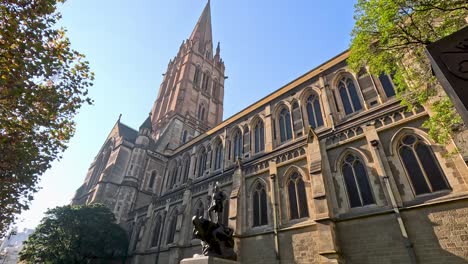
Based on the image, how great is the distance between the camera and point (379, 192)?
10367mm

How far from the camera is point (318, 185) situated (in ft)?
38.0

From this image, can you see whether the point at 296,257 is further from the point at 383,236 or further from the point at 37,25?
A: the point at 37,25

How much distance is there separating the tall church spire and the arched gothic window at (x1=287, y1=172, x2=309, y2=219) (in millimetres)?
36823

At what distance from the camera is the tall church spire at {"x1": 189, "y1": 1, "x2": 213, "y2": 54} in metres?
45.4

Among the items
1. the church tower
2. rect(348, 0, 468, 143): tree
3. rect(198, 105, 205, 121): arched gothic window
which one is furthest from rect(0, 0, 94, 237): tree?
rect(198, 105, 205, 121): arched gothic window

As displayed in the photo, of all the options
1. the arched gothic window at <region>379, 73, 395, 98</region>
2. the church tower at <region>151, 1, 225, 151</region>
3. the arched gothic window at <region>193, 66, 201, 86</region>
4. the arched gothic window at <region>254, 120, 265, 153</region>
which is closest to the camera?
the arched gothic window at <region>379, 73, 395, 98</region>

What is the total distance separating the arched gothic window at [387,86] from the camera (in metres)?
12.4

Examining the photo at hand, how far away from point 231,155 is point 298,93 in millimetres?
7079

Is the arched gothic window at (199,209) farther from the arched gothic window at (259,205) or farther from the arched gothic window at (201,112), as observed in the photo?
the arched gothic window at (201,112)

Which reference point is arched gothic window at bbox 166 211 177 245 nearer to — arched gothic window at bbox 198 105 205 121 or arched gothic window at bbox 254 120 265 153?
arched gothic window at bbox 254 120 265 153

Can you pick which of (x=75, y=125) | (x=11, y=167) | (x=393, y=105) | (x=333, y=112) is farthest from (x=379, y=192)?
(x=11, y=167)

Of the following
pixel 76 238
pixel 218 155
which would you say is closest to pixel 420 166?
pixel 218 155

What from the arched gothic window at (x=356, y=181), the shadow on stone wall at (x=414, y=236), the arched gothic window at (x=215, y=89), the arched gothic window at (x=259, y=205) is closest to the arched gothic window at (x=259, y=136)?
the arched gothic window at (x=259, y=205)

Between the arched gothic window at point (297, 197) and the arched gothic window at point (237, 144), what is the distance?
5.83 meters
